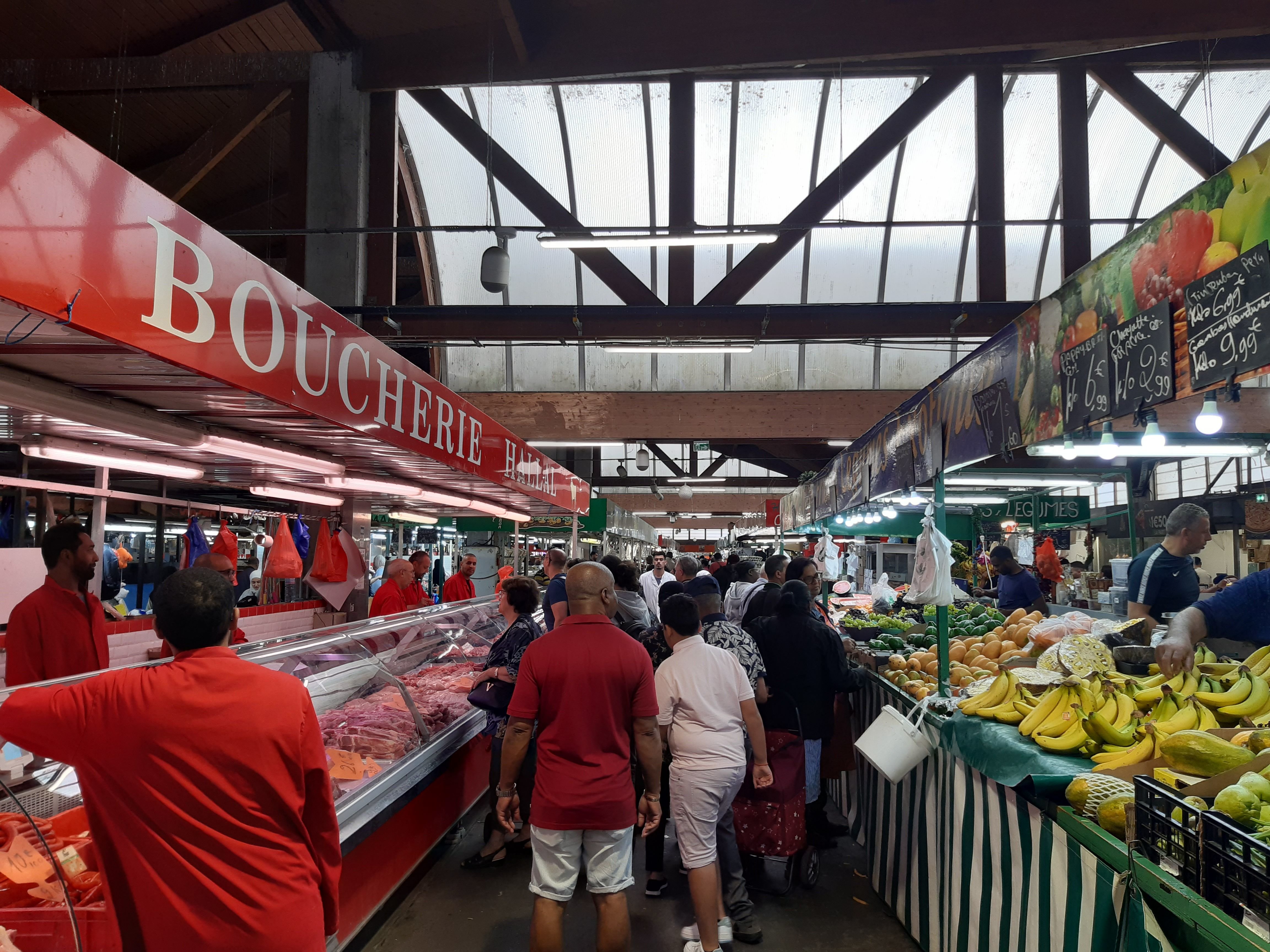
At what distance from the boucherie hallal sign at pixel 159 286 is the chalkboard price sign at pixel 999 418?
3.15m

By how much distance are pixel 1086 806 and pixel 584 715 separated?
187 centimetres

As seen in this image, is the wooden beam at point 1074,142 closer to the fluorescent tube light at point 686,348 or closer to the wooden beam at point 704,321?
the wooden beam at point 704,321

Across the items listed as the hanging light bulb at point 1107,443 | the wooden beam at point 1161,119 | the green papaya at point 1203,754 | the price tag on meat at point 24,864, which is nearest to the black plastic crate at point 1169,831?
the green papaya at point 1203,754

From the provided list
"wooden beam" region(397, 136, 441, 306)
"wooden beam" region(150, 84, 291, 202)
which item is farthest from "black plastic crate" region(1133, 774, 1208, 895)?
"wooden beam" region(397, 136, 441, 306)

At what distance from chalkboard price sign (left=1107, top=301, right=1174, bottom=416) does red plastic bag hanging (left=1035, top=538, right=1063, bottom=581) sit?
10195mm

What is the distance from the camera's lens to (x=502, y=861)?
17.6 feet

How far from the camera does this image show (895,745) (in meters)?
3.95

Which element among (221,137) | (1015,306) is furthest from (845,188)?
(221,137)

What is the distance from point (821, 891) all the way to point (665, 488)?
22.8 meters

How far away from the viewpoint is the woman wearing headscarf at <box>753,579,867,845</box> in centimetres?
491

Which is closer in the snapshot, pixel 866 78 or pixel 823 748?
pixel 823 748

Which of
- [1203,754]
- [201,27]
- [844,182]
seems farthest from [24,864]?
[201,27]

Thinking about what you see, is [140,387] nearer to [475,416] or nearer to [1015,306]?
[475,416]

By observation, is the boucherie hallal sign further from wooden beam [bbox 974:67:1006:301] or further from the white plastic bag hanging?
wooden beam [bbox 974:67:1006:301]
